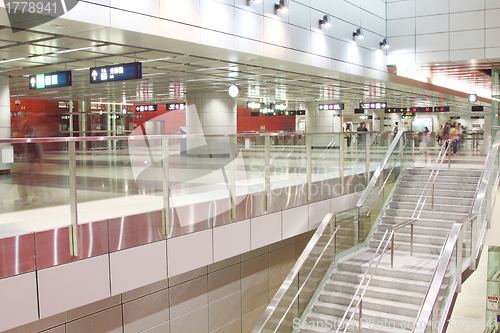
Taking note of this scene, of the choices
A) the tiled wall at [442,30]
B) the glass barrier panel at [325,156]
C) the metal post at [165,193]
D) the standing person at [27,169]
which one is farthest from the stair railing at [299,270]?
the tiled wall at [442,30]

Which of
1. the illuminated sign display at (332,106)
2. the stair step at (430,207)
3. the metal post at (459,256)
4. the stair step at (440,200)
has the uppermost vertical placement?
the illuminated sign display at (332,106)

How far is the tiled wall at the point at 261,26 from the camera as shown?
9508 mm

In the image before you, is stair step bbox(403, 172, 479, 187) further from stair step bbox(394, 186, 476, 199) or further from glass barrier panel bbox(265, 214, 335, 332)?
glass barrier panel bbox(265, 214, 335, 332)

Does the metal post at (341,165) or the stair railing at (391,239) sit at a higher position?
the metal post at (341,165)

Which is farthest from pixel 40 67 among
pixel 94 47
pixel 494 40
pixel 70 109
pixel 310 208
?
pixel 70 109

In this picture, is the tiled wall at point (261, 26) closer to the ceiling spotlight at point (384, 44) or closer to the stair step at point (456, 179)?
the ceiling spotlight at point (384, 44)

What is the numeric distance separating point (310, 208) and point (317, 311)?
216 cm

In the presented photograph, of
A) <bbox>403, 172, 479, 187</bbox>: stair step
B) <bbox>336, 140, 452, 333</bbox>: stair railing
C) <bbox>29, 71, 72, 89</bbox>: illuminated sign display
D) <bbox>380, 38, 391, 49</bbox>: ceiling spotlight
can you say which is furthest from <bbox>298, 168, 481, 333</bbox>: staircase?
<bbox>380, 38, 391, 49</bbox>: ceiling spotlight

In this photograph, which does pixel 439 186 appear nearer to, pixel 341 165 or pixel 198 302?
pixel 341 165

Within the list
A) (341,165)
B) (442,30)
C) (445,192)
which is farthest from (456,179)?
(442,30)

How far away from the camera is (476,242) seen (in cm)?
988

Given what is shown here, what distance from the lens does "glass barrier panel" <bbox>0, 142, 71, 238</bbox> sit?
16.5 ft

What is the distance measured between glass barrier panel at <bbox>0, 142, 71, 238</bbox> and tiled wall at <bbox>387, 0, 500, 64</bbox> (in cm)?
1693

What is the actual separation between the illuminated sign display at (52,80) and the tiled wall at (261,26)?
221 centimetres
